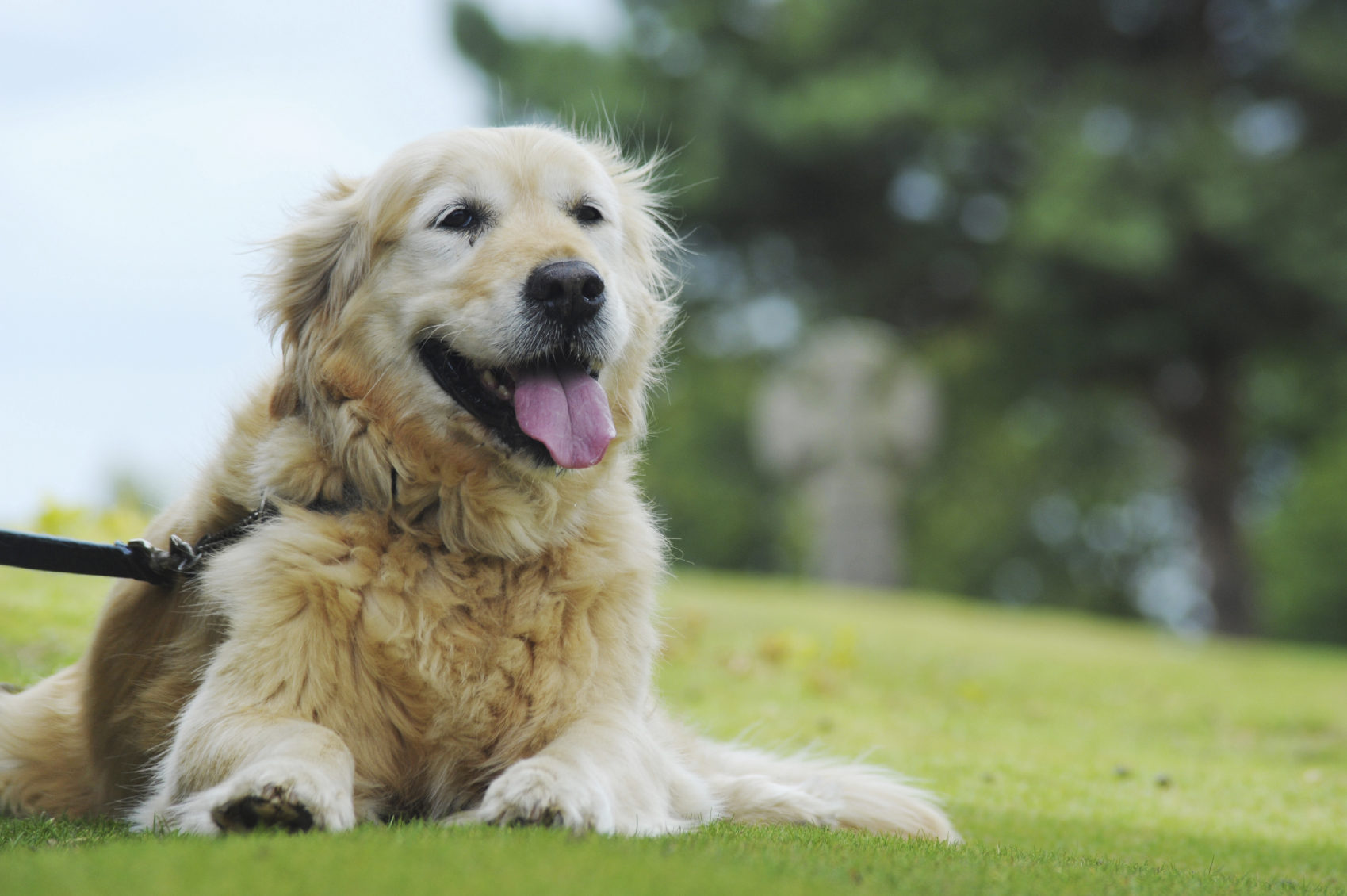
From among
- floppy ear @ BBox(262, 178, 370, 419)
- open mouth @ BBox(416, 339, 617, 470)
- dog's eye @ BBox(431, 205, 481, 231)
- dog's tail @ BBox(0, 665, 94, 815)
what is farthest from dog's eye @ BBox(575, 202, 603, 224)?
dog's tail @ BBox(0, 665, 94, 815)

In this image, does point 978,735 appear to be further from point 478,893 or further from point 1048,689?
point 478,893

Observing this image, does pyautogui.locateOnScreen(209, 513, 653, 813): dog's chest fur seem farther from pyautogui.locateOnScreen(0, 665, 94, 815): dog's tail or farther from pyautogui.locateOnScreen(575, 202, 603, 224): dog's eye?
pyautogui.locateOnScreen(575, 202, 603, 224): dog's eye

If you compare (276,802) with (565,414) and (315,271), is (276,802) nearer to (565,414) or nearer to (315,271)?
(565,414)

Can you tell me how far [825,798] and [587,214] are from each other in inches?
79.2

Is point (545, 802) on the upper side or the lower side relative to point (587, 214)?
lower

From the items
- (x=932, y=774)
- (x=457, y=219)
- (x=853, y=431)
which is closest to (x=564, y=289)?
(x=457, y=219)

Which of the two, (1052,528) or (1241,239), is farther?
(1052,528)

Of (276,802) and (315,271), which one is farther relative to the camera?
(315,271)

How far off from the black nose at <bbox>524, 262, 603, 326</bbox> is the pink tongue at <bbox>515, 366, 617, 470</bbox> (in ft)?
0.64

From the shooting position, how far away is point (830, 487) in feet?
71.2

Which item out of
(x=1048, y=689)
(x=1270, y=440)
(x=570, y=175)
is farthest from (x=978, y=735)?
(x=1270, y=440)

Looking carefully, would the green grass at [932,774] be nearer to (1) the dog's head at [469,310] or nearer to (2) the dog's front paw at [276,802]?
(2) the dog's front paw at [276,802]

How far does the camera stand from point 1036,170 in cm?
1831

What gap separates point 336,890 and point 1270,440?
3067 cm
